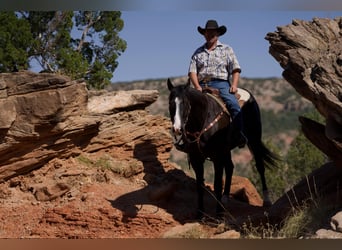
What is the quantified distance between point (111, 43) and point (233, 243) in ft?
38.5

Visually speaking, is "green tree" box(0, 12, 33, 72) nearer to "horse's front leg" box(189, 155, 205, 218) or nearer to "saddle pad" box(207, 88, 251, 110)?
"saddle pad" box(207, 88, 251, 110)

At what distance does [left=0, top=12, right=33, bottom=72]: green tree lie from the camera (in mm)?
15266

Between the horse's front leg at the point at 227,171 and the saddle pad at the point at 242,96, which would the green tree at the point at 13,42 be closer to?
the saddle pad at the point at 242,96

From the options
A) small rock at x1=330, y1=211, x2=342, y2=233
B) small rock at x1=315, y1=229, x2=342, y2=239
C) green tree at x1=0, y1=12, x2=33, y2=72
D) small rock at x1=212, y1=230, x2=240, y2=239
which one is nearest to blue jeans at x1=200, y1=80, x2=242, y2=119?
small rock at x1=212, y1=230, x2=240, y2=239

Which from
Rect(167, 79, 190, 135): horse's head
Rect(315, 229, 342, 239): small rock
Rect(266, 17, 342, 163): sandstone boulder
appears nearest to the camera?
Rect(315, 229, 342, 239): small rock

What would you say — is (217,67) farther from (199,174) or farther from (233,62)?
(199,174)

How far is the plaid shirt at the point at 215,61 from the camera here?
10.8 meters

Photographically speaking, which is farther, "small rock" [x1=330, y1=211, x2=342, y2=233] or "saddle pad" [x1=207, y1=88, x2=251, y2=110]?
"saddle pad" [x1=207, y1=88, x2=251, y2=110]

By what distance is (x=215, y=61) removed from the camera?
1078 cm

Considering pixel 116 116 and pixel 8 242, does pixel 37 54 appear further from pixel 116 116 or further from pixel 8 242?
pixel 8 242

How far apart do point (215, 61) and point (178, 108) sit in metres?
1.87

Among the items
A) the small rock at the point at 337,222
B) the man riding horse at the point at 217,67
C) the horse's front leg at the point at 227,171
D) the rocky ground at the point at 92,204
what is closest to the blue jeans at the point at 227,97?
the man riding horse at the point at 217,67

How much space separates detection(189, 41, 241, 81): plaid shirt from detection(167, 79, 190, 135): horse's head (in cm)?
130

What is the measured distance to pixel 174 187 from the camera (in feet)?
38.8
